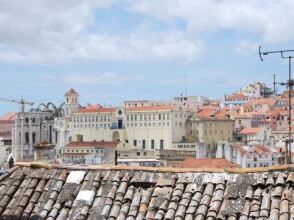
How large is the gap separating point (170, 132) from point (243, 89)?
130ft

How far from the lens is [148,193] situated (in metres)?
7.07

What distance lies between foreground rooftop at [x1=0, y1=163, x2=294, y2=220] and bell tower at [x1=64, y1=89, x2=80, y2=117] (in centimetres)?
10701

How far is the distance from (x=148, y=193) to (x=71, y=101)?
357ft

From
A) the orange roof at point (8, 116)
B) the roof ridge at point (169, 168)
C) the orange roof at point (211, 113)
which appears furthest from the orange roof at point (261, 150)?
the orange roof at point (8, 116)

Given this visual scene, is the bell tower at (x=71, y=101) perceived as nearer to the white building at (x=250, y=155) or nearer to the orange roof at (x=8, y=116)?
the orange roof at (x=8, y=116)

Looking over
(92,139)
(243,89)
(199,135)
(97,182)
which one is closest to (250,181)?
(97,182)

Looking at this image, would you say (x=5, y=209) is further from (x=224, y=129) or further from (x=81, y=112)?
(x=81, y=112)

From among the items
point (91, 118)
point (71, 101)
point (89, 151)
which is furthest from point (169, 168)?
point (71, 101)

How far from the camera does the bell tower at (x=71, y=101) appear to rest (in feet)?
376

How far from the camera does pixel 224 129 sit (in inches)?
3981

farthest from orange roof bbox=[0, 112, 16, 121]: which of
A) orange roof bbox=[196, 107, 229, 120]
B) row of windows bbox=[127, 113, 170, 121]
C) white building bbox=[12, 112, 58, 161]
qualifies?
orange roof bbox=[196, 107, 229, 120]

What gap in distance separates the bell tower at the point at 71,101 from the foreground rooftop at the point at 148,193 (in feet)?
351

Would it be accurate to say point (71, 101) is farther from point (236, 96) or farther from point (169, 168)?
point (169, 168)

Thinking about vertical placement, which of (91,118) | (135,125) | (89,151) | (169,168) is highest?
(91,118)
